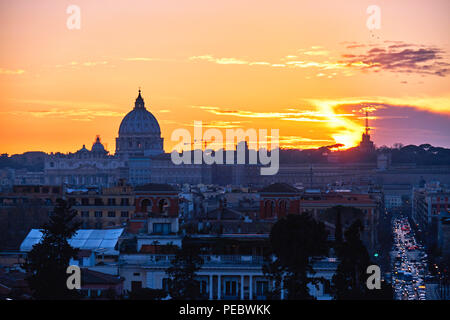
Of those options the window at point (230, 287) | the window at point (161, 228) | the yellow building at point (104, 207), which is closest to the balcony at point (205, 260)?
the window at point (230, 287)

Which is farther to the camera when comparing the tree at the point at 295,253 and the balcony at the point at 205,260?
the balcony at the point at 205,260

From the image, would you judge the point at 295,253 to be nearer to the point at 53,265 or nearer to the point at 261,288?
the point at 261,288

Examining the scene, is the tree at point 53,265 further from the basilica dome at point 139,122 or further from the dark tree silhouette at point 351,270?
the basilica dome at point 139,122

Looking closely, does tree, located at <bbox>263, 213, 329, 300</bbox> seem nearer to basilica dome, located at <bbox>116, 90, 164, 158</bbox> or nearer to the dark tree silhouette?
the dark tree silhouette

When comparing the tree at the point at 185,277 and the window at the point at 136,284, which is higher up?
the tree at the point at 185,277
